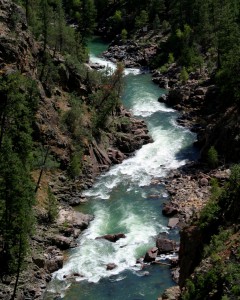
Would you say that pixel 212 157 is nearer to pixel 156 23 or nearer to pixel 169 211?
pixel 169 211

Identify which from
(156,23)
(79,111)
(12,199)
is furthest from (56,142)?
(156,23)

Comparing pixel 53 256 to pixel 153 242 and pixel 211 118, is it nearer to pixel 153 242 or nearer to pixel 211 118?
pixel 153 242

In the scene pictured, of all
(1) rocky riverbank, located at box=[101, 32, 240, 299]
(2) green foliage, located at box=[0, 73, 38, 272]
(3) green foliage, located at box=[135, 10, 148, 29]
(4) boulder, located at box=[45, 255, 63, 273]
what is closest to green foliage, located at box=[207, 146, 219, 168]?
(1) rocky riverbank, located at box=[101, 32, 240, 299]

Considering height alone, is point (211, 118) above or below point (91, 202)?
above

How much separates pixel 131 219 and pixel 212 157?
1721 cm

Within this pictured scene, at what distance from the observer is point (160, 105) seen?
97.2 metres

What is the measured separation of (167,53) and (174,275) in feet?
261

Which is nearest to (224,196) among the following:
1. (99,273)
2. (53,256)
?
(99,273)

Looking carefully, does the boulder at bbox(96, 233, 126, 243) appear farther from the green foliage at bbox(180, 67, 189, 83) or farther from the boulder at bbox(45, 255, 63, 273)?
the green foliage at bbox(180, 67, 189, 83)

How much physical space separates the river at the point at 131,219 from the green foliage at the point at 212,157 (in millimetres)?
5297

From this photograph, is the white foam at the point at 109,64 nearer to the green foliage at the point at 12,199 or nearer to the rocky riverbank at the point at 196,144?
the rocky riverbank at the point at 196,144

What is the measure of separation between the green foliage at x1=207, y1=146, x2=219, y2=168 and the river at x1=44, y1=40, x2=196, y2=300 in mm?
5297

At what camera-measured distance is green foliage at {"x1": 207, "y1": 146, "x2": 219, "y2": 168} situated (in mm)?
71812

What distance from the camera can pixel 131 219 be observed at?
62562mm
